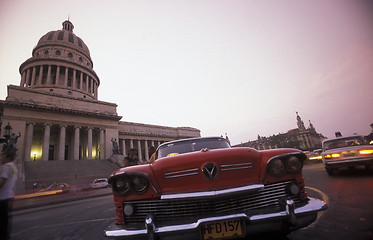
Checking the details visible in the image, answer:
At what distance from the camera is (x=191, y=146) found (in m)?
3.63

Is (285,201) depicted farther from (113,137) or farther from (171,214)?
(113,137)

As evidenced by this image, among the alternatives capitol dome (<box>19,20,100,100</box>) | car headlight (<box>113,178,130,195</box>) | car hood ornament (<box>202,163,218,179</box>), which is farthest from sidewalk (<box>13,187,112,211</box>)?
capitol dome (<box>19,20,100,100</box>)

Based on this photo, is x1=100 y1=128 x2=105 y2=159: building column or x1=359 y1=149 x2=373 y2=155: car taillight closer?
x1=359 y1=149 x2=373 y2=155: car taillight

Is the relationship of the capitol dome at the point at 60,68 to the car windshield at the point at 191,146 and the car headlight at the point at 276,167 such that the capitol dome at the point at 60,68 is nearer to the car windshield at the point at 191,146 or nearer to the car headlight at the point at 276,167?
the car windshield at the point at 191,146

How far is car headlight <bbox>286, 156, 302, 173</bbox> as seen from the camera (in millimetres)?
2172

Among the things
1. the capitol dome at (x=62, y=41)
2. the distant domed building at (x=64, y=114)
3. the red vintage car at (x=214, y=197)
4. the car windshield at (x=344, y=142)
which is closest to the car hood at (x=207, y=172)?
the red vintage car at (x=214, y=197)

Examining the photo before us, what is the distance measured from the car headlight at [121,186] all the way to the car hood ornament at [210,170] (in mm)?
927

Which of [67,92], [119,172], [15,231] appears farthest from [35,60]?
[119,172]

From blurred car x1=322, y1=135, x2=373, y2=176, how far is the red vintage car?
6473 millimetres

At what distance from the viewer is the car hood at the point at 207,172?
202 cm

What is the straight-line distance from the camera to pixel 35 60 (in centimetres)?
3984

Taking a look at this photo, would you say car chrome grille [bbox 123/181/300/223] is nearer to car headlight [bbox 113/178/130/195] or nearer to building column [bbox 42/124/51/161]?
car headlight [bbox 113/178/130/195]

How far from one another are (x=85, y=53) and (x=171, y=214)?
5702 cm

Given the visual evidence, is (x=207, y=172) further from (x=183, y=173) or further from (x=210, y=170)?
(x=183, y=173)
